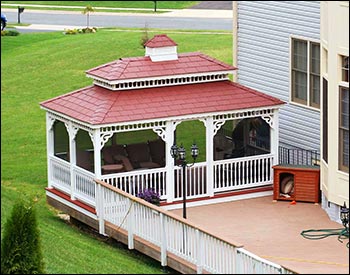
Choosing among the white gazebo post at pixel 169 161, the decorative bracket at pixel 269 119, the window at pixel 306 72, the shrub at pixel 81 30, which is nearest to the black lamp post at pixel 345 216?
the white gazebo post at pixel 169 161

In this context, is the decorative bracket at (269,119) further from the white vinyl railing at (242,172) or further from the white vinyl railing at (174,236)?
the white vinyl railing at (174,236)

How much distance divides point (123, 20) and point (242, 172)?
86.0 ft

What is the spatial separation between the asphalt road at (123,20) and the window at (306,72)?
21.0 meters

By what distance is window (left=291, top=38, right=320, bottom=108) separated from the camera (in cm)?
2881

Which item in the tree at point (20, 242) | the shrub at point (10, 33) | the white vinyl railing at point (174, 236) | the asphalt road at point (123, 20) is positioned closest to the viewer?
the tree at point (20, 242)

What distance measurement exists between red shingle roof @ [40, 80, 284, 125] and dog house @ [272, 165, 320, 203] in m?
1.38

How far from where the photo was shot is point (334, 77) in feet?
81.7

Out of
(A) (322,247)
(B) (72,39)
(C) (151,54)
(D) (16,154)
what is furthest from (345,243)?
(B) (72,39)

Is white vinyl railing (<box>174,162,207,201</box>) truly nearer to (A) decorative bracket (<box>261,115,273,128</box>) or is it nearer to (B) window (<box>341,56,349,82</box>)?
(A) decorative bracket (<box>261,115,273,128</box>)

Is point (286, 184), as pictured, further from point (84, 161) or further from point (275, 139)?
point (84, 161)

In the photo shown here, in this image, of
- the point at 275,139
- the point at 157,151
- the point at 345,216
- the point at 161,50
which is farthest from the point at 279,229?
the point at 161,50

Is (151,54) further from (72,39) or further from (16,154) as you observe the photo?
(72,39)

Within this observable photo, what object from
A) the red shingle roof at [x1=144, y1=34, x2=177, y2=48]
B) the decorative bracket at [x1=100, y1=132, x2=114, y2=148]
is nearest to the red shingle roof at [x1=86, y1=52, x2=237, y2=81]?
the red shingle roof at [x1=144, y1=34, x2=177, y2=48]

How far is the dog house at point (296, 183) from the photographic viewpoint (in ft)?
89.0
